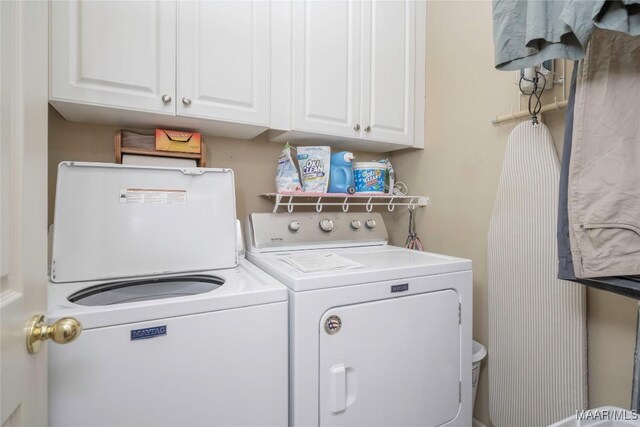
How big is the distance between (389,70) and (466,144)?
0.65m

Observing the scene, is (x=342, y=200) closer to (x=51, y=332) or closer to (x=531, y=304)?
(x=531, y=304)

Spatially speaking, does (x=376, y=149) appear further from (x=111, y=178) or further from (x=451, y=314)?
(x=111, y=178)

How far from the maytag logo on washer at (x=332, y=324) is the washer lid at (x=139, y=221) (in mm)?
621

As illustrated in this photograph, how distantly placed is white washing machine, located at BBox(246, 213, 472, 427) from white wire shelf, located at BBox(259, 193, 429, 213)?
0.37 metres

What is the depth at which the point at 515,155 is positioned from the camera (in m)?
1.62

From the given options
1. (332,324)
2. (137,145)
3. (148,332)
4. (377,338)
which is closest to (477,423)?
(377,338)


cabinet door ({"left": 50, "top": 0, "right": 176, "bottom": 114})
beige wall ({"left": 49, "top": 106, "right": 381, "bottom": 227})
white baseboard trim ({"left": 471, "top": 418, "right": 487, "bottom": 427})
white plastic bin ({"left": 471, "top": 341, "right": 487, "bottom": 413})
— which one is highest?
cabinet door ({"left": 50, "top": 0, "right": 176, "bottom": 114})

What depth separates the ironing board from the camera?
1433mm

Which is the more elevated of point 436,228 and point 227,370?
point 436,228

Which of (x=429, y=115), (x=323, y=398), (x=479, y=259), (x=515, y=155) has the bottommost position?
(x=323, y=398)

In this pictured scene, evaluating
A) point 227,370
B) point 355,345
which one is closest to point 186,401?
point 227,370

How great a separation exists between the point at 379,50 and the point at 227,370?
186 centimetres

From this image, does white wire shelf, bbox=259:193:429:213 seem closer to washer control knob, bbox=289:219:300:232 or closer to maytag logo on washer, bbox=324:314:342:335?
washer control knob, bbox=289:219:300:232

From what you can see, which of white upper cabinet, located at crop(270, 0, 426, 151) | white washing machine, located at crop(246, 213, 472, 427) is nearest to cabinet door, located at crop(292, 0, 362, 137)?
white upper cabinet, located at crop(270, 0, 426, 151)
